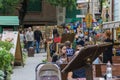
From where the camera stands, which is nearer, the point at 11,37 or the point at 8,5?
the point at 11,37

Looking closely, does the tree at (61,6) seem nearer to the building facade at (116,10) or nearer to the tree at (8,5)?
the tree at (8,5)

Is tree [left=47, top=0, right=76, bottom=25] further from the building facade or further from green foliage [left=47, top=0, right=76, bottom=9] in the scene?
the building facade

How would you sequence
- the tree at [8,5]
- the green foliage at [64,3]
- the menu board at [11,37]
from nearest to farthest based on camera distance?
the menu board at [11,37] → the tree at [8,5] → the green foliage at [64,3]

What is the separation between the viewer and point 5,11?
5025 centimetres

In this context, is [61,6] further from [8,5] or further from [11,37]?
[11,37]

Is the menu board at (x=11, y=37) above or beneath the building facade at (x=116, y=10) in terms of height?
beneath

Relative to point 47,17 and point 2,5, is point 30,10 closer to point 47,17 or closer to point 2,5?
point 47,17

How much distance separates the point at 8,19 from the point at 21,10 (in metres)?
14.1

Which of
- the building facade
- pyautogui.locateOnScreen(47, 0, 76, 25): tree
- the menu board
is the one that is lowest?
pyautogui.locateOnScreen(47, 0, 76, 25): tree

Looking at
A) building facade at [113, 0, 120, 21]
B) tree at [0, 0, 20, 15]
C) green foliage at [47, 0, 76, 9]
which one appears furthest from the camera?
green foliage at [47, 0, 76, 9]

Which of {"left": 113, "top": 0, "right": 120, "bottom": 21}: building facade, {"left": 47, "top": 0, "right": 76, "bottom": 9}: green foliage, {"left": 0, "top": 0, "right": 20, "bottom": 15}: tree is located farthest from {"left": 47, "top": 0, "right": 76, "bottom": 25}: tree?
{"left": 113, "top": 0, "right": 120, "bottom": 21}: building facade

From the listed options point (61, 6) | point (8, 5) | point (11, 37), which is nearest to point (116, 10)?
point (11, 37)

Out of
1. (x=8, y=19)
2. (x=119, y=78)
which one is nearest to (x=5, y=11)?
(x=8, y=19)

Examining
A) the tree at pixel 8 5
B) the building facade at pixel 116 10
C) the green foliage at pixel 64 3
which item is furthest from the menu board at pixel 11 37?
the green foliage at pixel 64 3
